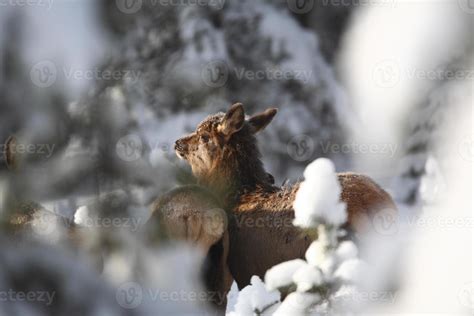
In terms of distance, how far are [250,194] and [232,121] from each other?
0.34 meters

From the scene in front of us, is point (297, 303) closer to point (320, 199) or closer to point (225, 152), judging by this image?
point (320, 199)

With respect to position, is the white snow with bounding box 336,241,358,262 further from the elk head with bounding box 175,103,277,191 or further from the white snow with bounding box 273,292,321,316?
the elk head with bounding box 175,103,277,191

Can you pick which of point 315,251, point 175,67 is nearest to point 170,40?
point 175,67

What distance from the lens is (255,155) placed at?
11.8ft

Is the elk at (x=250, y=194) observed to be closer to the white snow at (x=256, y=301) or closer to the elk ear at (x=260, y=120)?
the elk ear at (x=260, y=120)

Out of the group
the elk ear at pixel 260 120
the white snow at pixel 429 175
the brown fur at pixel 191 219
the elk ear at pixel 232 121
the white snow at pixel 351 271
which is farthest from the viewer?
the white snow at pixel 429 175

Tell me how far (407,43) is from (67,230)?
555 cm

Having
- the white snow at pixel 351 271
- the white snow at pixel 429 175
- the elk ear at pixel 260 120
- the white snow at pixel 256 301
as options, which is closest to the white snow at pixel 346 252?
the white snow at pixel 351 271

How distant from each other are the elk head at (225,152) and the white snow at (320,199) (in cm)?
143

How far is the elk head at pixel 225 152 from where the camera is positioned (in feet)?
11.5

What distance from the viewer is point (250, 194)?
3424mm

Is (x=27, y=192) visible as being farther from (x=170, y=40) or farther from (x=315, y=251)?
(x=315, y=251)

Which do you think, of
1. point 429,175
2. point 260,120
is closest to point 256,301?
point 260,120

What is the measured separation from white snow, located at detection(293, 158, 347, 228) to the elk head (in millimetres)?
1430
